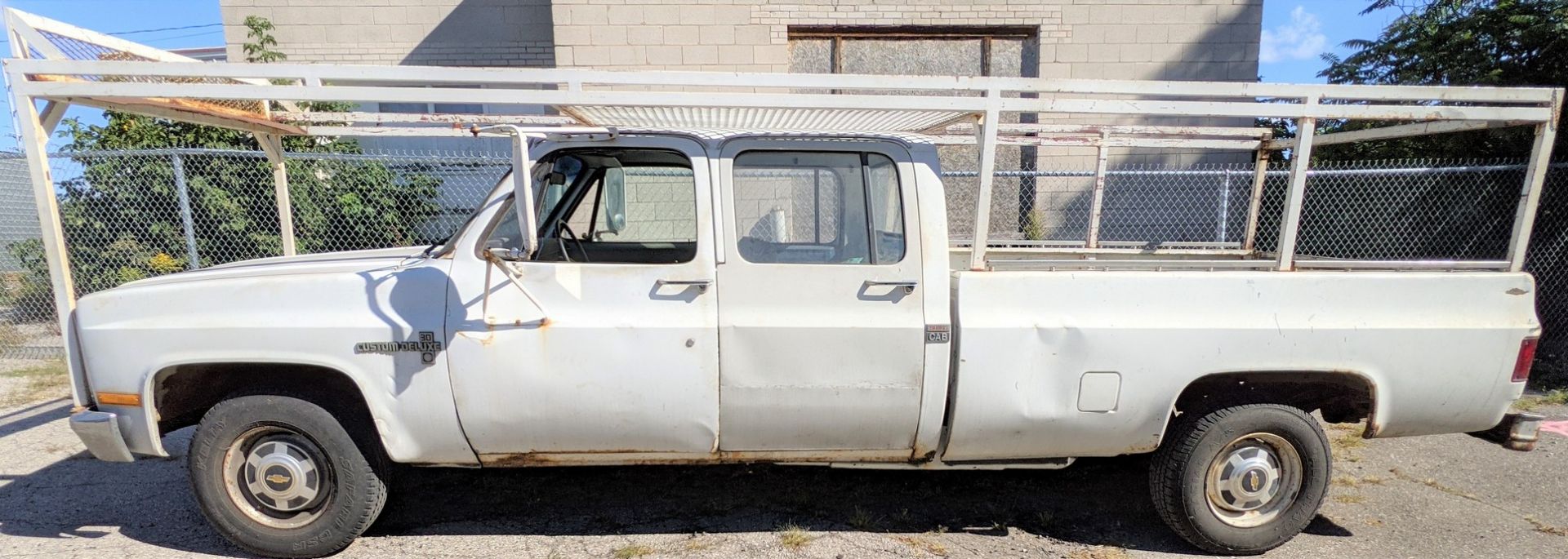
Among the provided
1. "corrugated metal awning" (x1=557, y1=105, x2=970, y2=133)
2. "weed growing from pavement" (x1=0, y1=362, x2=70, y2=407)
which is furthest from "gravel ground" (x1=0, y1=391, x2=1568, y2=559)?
"corrugated metal awning" (x1=557, y1=105, x2=970, y2=133)

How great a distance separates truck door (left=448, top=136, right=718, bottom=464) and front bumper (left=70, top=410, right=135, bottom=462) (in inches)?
54.1

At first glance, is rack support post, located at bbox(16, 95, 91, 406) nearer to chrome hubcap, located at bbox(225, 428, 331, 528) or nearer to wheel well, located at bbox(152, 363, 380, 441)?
wheel well, located at bbox(152, 363, 380, 441)

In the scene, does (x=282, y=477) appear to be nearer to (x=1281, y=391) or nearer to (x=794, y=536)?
(x=794, y=536)

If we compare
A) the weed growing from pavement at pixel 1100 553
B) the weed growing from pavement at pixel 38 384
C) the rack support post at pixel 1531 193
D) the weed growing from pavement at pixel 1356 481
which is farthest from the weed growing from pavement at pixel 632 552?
the weed growing from pavement at pixel 38 384

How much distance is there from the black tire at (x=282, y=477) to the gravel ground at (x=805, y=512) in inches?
8.4

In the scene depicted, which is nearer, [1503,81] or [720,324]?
[720,324]

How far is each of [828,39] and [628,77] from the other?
626cm

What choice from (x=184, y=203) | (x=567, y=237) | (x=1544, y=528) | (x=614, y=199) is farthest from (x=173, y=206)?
(x=1544, y=528)

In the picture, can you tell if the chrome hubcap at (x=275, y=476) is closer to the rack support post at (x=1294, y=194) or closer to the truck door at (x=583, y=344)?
the truck door at (x=583, y=344)

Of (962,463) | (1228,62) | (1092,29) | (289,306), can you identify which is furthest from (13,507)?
(1228,62)

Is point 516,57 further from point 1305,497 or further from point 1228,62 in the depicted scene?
point 1305,497

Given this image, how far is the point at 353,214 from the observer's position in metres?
7.78

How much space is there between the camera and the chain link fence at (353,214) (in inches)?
260

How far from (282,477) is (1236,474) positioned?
13.1 ft
